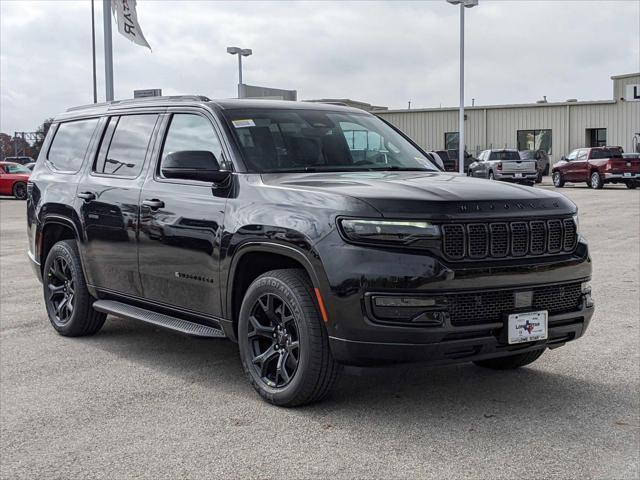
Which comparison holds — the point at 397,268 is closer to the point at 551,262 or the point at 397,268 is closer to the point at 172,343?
the point at 551,262

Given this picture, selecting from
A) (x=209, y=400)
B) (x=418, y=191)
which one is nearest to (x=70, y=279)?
(x=209, y=400)

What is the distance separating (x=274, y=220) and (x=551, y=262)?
63.0 inches

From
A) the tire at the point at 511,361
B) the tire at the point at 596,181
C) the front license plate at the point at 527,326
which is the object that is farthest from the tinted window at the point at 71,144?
the tire at the point at 596,181

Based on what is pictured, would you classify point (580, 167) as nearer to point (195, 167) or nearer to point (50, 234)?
point (50, 234)

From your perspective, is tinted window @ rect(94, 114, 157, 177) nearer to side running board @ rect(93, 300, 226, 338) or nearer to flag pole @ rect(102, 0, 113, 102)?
side running board @ rect(93, 300, 226, 338)

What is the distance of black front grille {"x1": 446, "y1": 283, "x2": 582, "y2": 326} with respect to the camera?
473 centimetres

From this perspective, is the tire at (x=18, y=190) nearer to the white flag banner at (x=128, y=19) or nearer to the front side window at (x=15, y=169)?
the front side window at (x=15, y=169)

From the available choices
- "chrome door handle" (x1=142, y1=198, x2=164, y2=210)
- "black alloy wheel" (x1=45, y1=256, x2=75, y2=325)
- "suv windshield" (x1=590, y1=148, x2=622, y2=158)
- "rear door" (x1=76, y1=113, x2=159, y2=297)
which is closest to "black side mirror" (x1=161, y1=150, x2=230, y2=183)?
"chrome door handle" (x1=142, y1=198, x2=164, y2=210)

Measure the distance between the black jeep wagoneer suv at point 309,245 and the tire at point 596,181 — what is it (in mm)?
29435

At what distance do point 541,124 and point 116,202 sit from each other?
165 feet

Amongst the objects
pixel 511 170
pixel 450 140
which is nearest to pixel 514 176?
pixel 511 170

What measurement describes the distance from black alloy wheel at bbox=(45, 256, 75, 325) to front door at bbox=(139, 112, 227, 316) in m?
1.29

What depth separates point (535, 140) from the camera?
54.4 m

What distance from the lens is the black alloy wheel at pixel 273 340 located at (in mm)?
5156
